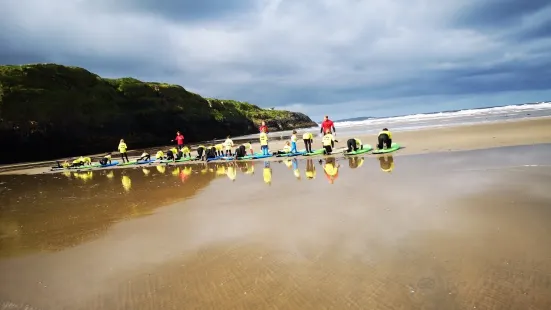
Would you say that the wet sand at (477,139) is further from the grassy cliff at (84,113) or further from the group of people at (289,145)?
the grassy cliff at (84,113)

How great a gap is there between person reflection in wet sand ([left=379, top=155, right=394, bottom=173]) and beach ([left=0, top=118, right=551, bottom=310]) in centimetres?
162

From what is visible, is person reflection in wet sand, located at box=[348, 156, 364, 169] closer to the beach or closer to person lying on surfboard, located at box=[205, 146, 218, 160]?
the beach

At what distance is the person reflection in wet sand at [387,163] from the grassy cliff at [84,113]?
36.8m

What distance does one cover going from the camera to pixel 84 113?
139 ft

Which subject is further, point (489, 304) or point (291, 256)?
point (291, 256)

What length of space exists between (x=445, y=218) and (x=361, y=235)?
162cm

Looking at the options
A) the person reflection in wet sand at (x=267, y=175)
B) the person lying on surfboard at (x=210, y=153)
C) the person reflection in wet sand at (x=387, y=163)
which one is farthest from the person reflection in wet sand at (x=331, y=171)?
the person lying on surfboard at (x=210, y=153)

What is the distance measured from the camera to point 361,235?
229 inches

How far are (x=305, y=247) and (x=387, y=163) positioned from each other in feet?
31.0

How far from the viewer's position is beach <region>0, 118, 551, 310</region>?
4090 millimetres

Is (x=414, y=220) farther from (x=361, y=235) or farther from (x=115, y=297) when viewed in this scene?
(x=115, y=297)

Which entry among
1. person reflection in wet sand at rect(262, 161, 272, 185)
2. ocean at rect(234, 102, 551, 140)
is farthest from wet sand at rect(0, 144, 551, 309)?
ocean at rect(234, 102, 551, 140)

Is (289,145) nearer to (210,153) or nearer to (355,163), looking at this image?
(210,153)

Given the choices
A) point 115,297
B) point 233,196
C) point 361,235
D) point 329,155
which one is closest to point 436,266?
point 361,235
